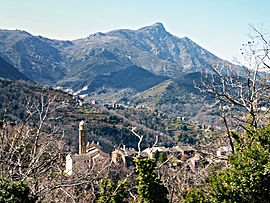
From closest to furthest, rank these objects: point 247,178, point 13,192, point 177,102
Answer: point 13,192, point 247,178, point 177,102

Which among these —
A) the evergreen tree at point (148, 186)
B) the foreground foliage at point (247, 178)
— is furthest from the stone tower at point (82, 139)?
the foreground foliage at point (247, 178)

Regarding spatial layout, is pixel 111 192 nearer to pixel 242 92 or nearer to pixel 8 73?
pixel 242 92

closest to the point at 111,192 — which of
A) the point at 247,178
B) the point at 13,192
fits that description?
the point at 247,178

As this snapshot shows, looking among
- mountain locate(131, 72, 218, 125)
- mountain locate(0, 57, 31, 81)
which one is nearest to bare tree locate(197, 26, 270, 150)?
mountain locate(131, 72, 218, 125)

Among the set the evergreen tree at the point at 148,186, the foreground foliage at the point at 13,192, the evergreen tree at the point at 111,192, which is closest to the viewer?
the foreground foliage at the point at 13,192

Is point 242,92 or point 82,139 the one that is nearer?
point 242,92

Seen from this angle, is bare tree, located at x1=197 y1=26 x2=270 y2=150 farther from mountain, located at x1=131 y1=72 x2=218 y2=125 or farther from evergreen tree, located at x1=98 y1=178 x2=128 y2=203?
mountain, located at x1=131 y1=72 x2=218 y2=125

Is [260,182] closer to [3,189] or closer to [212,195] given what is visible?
[212,195]

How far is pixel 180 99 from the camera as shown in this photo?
178 meters

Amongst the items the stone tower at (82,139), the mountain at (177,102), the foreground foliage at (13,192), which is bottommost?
the mountain at (177,102)

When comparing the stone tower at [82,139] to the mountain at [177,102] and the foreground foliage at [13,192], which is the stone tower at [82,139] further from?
the mountain at [177,102]

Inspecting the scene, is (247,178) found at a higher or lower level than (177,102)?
higher

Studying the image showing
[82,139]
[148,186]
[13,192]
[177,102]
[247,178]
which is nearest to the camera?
[13,192]

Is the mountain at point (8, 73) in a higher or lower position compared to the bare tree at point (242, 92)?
lower
